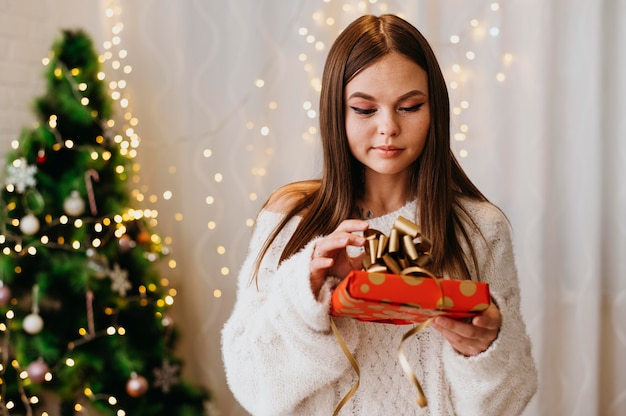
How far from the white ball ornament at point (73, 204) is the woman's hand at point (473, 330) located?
1.35m

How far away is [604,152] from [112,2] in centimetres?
183

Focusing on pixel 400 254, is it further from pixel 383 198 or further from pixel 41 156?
pixel 41 156

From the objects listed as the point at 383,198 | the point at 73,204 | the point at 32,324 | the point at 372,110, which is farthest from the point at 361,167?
the point at 32,324

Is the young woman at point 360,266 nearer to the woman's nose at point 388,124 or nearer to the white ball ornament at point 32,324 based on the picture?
the woman's nose at point 388,124

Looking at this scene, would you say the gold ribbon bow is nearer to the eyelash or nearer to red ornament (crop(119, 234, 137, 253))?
the eyelash

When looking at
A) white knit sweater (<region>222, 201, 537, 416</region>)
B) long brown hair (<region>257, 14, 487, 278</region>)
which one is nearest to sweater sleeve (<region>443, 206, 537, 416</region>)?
white knit sweater (<region>222, 201, 537, 416</region>)

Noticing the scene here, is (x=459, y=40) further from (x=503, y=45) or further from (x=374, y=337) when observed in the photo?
(x=374, y=337)

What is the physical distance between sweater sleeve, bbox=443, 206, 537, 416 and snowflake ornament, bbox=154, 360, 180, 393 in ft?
4.31

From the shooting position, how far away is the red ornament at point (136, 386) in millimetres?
2125

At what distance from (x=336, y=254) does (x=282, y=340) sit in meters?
0.17

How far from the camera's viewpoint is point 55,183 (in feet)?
6.82

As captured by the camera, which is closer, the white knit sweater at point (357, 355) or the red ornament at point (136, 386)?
the white knit sweater at point (357, 355)

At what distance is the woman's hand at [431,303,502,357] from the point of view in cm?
100

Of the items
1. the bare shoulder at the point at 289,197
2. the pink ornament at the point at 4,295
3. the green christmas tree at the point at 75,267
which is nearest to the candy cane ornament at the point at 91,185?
the green christmas tree at the point at 75,267
